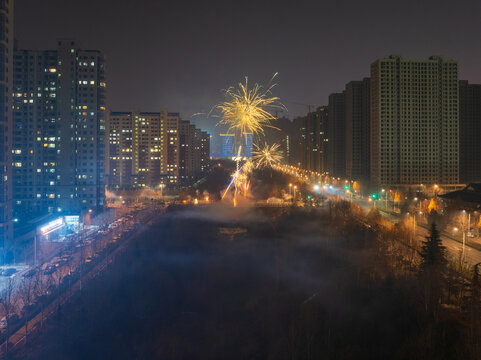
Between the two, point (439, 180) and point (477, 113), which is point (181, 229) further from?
point (477, 113)

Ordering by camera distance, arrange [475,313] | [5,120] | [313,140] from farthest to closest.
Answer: [313,140], [5,120], [475,313]

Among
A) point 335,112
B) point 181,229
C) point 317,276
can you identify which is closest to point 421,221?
point 317,276

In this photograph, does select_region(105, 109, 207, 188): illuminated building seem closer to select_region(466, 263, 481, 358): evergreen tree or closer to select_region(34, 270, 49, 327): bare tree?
select_region(34, 270, 49, 327): bare tree

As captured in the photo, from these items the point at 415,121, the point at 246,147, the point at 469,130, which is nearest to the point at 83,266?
the point at 246,147

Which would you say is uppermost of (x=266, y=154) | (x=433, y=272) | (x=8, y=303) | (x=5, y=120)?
(x=5, y=120)

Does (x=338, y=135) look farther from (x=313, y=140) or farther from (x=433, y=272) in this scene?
(x=433, y=272)

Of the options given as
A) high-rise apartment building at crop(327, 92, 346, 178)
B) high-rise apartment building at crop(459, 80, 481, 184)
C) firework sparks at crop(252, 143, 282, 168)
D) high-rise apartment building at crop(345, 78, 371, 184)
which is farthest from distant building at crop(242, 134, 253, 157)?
high-rise apartment building at crop(459, 80, 481, 184)
